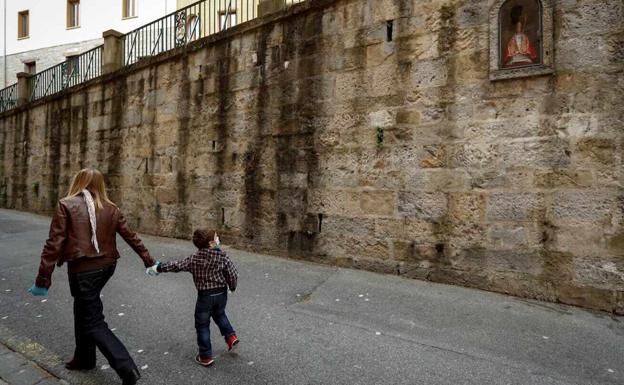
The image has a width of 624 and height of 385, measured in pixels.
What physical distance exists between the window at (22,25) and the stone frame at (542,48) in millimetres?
33073

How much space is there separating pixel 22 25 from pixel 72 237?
33.8 m

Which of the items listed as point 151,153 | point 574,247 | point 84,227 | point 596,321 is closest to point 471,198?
point 574,247

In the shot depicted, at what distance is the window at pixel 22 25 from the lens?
1093 inches

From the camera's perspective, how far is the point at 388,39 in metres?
5.94

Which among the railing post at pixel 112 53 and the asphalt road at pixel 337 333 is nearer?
the asphalt road at pixel 337 333

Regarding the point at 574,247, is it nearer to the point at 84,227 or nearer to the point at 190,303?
the point at 190,303

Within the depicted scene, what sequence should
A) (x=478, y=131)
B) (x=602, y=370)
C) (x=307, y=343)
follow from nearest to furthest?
(x=602, y=370) → (x=307, y=343) → (x=478, y=131)

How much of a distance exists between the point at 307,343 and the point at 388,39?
14.9ft

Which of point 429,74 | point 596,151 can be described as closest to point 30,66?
point 429,74

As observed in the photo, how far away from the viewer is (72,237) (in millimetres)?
2828

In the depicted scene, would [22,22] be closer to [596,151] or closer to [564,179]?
[564,179]

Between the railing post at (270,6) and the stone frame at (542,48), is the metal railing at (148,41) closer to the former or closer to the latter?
the railing post at (270,6)

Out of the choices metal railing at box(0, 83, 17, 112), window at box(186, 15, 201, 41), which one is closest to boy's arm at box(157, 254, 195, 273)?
window at box(186, 15, 201, 41)

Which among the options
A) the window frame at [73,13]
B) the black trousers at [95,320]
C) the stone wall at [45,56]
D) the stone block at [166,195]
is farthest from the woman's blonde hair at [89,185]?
the window frame at [73,13]
